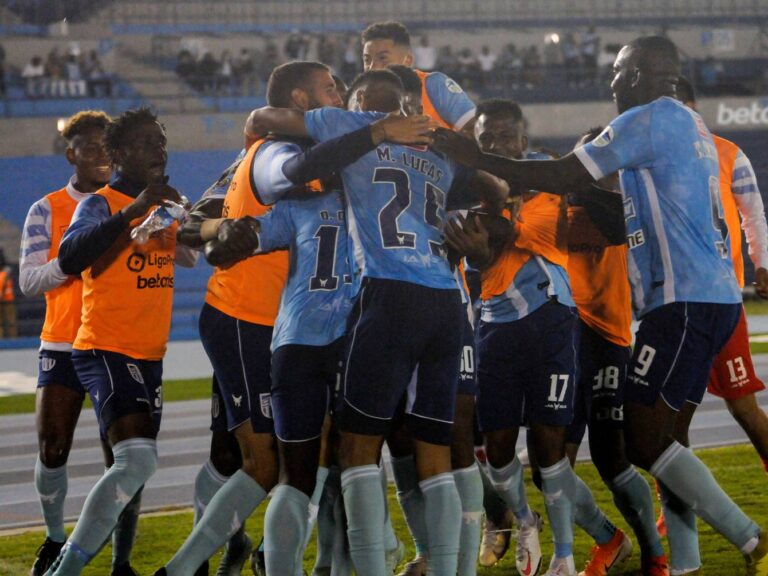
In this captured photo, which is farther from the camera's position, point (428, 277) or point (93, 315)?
point (93, 315)

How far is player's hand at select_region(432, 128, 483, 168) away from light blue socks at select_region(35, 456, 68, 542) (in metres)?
2.55

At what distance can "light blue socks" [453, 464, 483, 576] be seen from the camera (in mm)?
4605

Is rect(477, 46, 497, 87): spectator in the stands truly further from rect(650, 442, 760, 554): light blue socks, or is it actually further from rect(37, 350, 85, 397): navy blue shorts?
rect(650, 442, 760, 554): light blue socks

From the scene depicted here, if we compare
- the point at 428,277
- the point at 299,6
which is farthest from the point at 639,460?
the point at 299,6

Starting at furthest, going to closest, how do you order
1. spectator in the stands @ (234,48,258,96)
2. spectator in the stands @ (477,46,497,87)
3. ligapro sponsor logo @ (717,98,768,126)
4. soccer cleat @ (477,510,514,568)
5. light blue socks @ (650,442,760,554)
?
ligapro sponsor logo @ (717,98,768,126) → spectator in the stands @ (477,46,497,87) → spectator in the stands @ (234,48,258,96) → soccer cleat @ (477,510,514,568) → light blue socks @ (650,442,760,554)

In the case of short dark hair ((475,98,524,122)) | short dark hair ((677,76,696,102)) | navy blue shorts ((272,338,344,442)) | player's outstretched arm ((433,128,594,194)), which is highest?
short dark hair ((677,76,696,102))

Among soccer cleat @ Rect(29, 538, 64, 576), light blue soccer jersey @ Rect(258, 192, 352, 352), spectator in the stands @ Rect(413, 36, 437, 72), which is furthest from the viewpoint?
spectator in the stands @ Rect(413, 36, 437, 72)

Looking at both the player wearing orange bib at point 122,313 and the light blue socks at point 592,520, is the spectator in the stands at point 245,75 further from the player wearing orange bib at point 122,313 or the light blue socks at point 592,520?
the light blue socks at point 592,520

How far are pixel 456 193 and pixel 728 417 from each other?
23.6 feet

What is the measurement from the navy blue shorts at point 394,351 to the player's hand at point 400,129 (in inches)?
18.4

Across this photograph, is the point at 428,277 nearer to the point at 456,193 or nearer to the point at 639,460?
the point at 456,193

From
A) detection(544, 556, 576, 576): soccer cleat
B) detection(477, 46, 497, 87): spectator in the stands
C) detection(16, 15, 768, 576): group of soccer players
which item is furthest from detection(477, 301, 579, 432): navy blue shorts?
detection(477, 46, 497, 87): spectator in the stands

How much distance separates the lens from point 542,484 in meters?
5.30

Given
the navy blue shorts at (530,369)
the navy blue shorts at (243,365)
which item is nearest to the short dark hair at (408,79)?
the navy blue shorts at (530,369)
